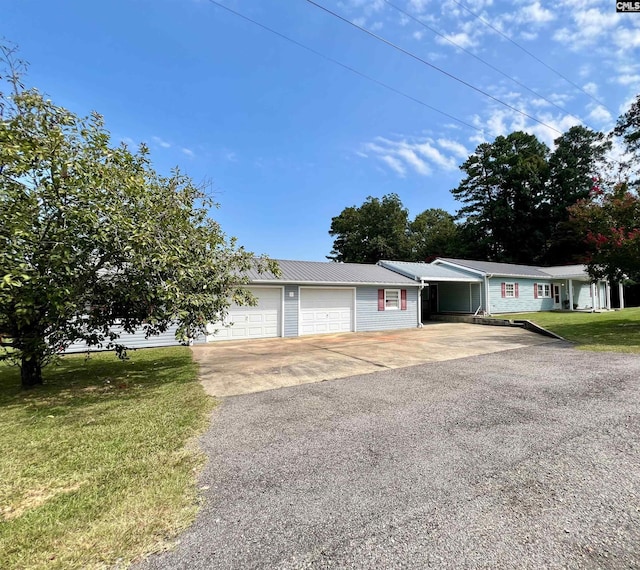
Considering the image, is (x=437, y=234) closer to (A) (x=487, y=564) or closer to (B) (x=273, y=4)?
(B) (x=273, y=4)

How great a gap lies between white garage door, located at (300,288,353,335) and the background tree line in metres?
22.9

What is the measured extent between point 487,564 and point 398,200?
40.6 m

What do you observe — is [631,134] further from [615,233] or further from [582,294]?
[615,233]

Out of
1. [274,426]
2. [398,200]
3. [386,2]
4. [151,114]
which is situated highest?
[398,200]

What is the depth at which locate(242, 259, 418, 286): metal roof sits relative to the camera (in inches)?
519

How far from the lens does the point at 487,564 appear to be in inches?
78.2

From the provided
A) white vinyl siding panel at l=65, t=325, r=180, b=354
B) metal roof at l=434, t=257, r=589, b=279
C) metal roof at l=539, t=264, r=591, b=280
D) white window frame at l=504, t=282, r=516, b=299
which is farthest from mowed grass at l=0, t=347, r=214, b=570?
metal roof at l=539, t=264, r=591, b=280

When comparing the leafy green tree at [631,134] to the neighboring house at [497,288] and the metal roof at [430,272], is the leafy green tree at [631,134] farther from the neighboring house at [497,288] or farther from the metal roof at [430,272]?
the metal roof at [430,272]

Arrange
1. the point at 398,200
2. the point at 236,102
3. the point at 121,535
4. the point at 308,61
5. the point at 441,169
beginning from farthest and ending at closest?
the point at 398,200
the point at 441,169
the point at 236,102
the point at 308,61
the point at 121,535

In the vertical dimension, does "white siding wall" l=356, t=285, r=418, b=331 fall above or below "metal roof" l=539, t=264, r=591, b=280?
below

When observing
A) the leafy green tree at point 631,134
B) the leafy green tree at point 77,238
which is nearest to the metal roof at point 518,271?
the leafy green tree at point 631,134

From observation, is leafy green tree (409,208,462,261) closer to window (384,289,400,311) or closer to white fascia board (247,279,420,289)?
window (384,289,400,311)

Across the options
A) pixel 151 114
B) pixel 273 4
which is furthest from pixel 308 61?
pixel 151 114

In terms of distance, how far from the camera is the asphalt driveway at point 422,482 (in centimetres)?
211
